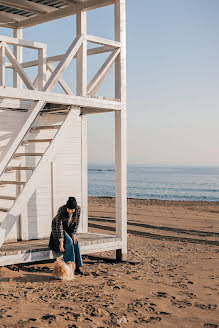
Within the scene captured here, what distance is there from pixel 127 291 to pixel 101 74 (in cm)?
464

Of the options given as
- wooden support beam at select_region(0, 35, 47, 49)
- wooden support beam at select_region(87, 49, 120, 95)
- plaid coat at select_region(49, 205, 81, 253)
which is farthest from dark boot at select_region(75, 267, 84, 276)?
wooden support beam at select_region(0, 35, 47, 49)

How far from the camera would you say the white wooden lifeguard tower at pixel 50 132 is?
9.91 meters

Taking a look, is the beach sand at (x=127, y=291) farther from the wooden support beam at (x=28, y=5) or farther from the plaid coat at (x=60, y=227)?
the wooden support beam at (x=28, y=5)

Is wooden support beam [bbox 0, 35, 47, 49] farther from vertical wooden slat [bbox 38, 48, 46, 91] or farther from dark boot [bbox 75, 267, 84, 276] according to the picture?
dark boot [bbox 75, 267, 84, 276]

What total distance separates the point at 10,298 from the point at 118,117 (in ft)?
15.9

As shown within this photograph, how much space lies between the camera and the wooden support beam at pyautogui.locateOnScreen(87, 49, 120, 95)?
11.0 m

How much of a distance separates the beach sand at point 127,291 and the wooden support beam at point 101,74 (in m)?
3.80

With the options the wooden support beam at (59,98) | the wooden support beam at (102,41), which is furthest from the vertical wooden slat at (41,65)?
the wooden support beam at (59,98)

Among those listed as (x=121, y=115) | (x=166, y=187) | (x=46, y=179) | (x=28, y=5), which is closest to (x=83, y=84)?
(x=121, y=115)

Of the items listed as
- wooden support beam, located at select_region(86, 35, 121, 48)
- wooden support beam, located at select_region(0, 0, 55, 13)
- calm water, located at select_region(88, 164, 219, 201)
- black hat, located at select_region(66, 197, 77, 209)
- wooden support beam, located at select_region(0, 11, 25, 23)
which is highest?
wooden support beam, located at select_region(0, 11, 25, 23)

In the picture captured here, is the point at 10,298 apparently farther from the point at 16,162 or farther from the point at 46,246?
the point at 16,162

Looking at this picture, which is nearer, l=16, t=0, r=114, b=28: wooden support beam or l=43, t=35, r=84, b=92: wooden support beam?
l=43, t=35, r=84, b=92: wooden support beam

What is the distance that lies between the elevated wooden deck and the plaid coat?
197 millimetres

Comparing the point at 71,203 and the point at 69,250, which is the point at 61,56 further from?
the point at 69,250
